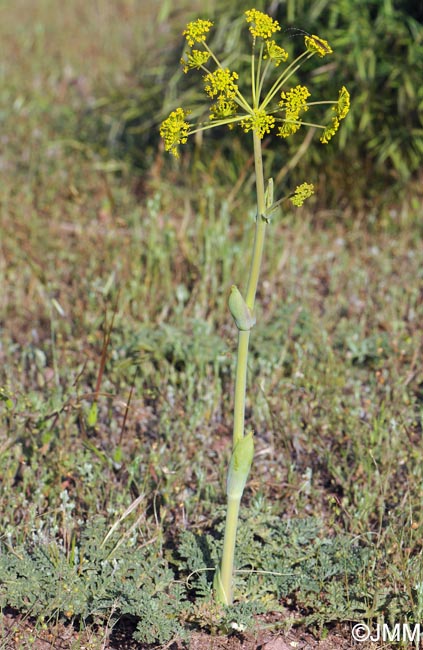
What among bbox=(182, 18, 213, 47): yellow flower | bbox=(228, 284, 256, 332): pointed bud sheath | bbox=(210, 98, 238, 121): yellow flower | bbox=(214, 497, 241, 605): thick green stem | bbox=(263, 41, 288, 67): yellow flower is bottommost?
bbox=(214, 497, 241, 605): thick green stem

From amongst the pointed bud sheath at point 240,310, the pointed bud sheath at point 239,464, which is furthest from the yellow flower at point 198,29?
the pointed bud sheath at point 239,464

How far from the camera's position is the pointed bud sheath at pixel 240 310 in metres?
1.64

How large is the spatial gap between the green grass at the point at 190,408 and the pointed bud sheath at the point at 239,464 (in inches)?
10.6

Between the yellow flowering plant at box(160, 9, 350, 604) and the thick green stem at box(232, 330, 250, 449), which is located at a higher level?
the yellow flowering plant at box(160, 9, 350, 604)

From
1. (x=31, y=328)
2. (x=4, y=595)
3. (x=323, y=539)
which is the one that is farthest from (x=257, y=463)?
(x=31, y=328)

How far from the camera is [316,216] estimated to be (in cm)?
401

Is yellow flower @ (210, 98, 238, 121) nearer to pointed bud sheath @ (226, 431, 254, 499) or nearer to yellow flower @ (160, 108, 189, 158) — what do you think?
yellow flower @ (160, 108, 189, 158)

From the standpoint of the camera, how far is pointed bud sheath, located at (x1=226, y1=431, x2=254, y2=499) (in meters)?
1.74

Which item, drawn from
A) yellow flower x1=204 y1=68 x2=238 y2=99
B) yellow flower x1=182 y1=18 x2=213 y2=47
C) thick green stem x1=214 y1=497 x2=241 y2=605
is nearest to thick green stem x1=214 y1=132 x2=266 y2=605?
thick green stem x1=214 y1=497 x2=241 y2=605

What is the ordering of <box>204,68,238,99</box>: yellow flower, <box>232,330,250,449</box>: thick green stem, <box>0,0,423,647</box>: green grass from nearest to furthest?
<box>204,68,238,99</box>: yellow flower
<box>232,330,250,449</box>: thick green stem
<box>0,0,423,647</box>: green grass

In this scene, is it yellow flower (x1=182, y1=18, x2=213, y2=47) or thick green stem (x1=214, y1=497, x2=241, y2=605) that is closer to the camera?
yellow flower (x1=182, y1=18, x2=213, y2=47)

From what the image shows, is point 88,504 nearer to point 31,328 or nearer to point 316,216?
point 31,328

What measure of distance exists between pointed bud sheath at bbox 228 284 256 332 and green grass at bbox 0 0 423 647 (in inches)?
24.4

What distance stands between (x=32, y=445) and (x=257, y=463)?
0.69 metres
